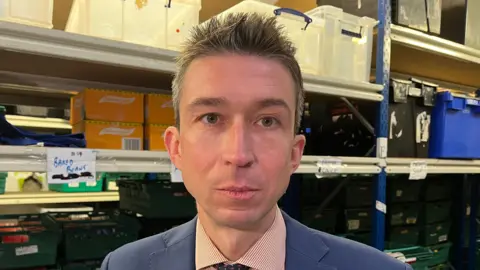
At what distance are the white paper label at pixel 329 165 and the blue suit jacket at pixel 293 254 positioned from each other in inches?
29.1

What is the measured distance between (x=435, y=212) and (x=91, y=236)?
221cm

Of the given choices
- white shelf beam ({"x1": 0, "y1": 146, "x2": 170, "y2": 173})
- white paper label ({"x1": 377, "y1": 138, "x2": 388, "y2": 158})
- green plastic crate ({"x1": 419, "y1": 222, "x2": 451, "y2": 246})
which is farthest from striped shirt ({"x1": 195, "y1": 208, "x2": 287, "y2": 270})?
green plastic crate ({"x1": 419, "y1": 222, "x2": 451, "y2": 246})

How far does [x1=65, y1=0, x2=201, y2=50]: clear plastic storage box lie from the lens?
1.27m

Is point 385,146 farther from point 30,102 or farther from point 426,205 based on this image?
point 30,102

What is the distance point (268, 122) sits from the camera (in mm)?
787

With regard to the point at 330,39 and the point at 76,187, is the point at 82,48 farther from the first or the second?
the point at 76,187

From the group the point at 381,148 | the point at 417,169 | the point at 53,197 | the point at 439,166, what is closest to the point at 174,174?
the point at 381,148

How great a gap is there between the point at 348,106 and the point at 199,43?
57.9 inches

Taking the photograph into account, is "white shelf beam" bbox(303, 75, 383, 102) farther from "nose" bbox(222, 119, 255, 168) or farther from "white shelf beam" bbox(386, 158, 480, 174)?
"nose" bbox(222, 119, 255, 168)

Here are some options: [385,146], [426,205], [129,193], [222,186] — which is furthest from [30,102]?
[426,205]

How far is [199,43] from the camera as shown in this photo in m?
0.87

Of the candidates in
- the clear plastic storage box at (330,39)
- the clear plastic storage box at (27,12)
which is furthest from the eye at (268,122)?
the clear plastic storage box at (330,39)

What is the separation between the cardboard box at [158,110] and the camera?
5.06ft

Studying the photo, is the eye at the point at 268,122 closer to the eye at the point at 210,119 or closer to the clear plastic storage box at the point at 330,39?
the eye at the point at 210,119
